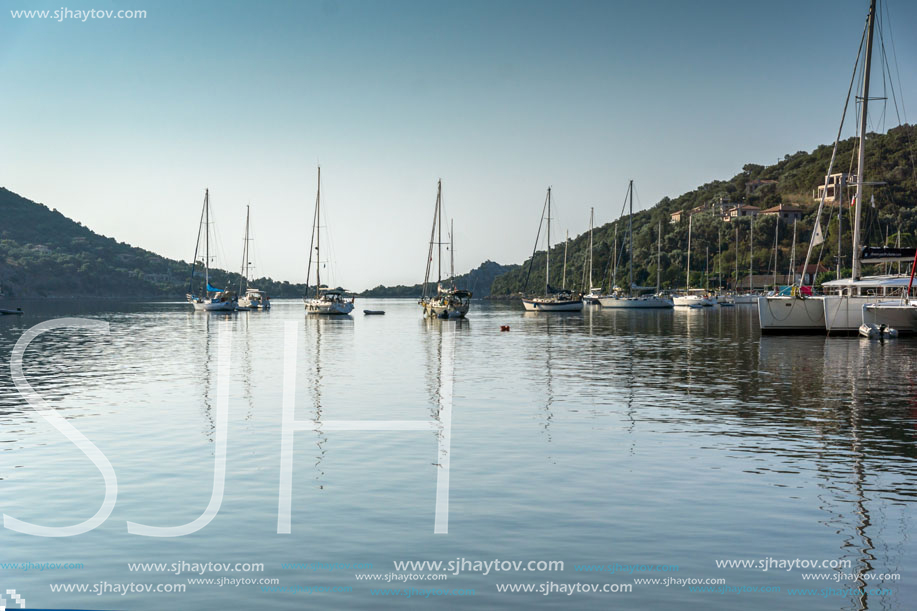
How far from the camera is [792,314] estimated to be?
193 ft

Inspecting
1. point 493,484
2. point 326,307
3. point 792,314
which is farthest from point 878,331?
point 326,307

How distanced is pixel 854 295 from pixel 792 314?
14.3ft

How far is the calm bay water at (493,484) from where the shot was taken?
10078mm

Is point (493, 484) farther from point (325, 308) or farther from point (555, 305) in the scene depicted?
point (555, 305)

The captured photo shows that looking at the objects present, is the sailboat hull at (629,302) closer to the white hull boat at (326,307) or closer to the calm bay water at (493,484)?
the white hull boat at (326,307)

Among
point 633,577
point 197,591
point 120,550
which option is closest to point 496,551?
point 633,577

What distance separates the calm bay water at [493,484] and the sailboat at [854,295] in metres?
25.7

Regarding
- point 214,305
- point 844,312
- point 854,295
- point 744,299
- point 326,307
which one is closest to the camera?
point 844,312

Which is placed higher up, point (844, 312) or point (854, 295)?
point (854, 295)

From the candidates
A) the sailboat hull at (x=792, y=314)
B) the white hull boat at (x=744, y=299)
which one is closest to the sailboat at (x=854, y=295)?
the sailboat hull at (x=792, y=314)

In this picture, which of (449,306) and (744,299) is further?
(744,299)

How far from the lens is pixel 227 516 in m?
12.9

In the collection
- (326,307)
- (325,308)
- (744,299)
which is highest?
(744,299)

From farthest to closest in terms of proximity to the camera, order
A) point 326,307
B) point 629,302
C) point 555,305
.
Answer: point 629,302, point 555,305, point 326,307
